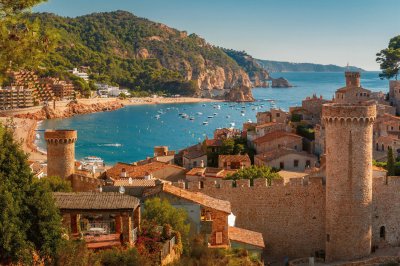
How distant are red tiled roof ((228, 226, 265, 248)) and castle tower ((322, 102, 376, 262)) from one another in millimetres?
2400

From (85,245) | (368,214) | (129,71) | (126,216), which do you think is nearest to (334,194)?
(368,214)

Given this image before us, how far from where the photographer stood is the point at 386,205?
18.2m

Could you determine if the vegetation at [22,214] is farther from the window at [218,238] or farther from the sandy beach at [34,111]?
the sandy beach at [34,111]

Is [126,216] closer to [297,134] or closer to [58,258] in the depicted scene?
[58,258]

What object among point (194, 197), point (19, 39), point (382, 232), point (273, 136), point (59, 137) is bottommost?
point (382, 232)

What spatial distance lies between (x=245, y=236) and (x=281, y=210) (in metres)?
2.46

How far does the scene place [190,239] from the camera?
43.8 feet

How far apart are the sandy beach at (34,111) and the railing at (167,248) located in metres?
6.48

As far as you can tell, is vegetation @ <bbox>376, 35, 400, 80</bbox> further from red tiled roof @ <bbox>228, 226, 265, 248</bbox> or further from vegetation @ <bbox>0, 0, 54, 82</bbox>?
vegetation @ <bbox>0, 0, 54, 82</bbox>

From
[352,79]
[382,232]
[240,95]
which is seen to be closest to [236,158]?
[382,232]

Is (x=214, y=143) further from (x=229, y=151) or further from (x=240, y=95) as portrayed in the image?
(x=240, y=95)

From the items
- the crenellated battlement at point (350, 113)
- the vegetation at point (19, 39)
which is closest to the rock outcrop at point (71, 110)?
the crenellated battlement at point (350, 113)

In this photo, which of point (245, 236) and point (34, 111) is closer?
point (245, 236)

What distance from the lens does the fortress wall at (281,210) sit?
58.2 ft
